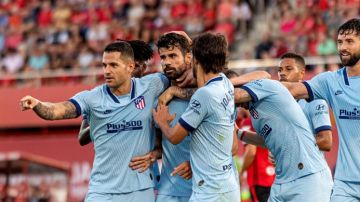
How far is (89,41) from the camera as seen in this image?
25219mm

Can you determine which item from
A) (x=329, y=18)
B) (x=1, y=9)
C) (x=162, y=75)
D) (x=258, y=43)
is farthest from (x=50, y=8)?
(x=162, y=75)

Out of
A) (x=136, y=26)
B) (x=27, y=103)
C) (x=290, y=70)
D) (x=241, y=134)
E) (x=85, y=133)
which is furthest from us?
(x=136, y=26)

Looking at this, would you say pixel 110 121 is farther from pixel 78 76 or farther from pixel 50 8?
pixel 50 8

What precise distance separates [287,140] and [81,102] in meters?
1.93

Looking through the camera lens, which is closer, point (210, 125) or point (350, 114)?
point (210, 125)

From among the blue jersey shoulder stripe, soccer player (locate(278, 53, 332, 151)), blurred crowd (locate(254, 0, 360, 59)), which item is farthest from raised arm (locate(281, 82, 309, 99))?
blurred crowd (locate(254, 0, 360, 59))

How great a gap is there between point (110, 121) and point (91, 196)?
720mm

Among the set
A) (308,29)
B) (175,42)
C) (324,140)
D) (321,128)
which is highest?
(308,29)

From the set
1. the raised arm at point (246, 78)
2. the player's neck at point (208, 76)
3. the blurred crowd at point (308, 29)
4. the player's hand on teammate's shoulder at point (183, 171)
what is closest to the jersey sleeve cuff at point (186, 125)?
the player's neck at point (208, 76)

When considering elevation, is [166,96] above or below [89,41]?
below

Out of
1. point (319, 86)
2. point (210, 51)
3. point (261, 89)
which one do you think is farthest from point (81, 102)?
point (319, 86)

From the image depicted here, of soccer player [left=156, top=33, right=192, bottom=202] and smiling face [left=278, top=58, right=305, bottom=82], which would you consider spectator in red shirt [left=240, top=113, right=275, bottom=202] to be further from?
soccer player [left=156, top=33, right=192, bottom=202]

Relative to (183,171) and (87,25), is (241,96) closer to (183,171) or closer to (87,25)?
(183,171)

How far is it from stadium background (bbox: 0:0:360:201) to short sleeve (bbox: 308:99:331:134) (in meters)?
10.1
